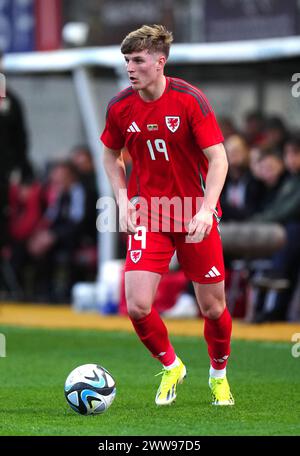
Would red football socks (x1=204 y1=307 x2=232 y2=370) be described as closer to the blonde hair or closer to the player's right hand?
the player's right hand

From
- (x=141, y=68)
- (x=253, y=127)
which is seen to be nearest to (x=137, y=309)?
(x=141, y=68)

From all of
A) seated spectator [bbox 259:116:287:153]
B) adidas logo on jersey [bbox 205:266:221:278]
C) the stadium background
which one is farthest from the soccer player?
seated spectator [bbox 259:116:287:153]

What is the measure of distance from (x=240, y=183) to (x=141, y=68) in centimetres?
725

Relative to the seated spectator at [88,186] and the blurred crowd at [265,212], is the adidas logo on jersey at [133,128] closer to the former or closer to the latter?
the blurred crowd at [265,212]

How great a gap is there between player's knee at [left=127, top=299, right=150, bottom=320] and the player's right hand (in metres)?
0.45

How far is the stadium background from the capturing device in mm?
13594

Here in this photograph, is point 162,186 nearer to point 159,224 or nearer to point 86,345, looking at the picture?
point 159,224

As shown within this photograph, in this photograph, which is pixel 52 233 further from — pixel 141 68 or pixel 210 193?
pixel 210 193

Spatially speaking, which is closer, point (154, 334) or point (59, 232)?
point (154, 334)

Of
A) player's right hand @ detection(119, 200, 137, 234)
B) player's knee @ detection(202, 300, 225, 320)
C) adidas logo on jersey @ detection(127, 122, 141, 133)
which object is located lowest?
player's knee @ detection(202, 300, 225, 320)

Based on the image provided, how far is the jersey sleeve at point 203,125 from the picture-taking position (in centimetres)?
748

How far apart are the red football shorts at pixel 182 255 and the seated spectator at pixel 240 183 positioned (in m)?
6.53

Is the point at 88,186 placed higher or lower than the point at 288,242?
lower

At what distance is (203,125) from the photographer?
7.49m
